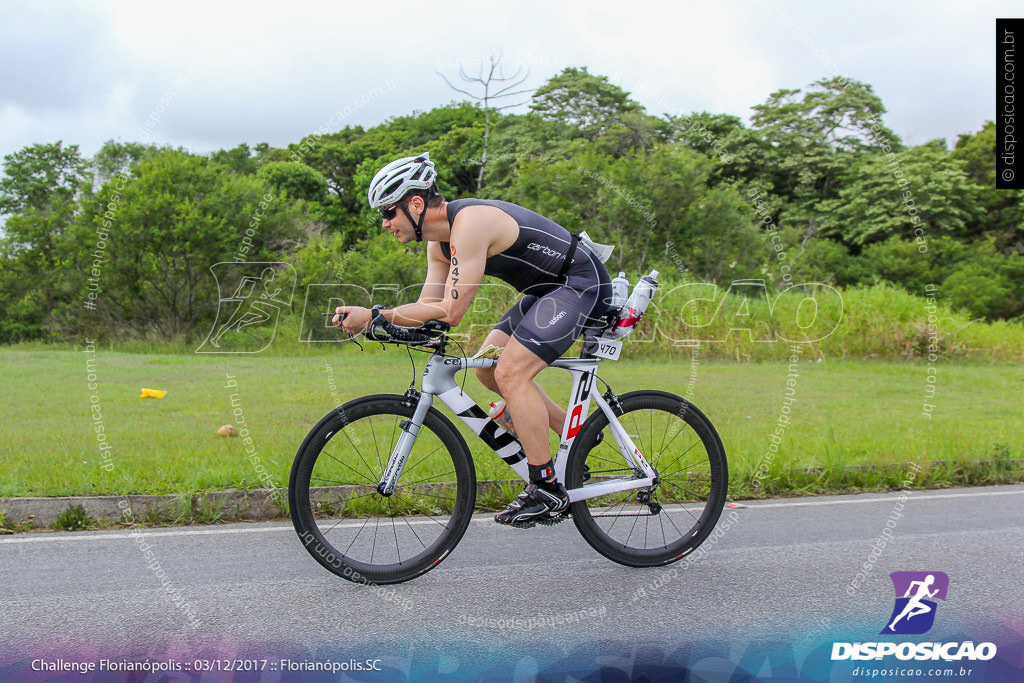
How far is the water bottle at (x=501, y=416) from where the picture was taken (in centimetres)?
409

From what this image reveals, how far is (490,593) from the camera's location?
375 cm

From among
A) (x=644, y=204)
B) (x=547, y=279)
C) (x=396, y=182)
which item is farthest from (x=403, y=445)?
(x=644, y=204)

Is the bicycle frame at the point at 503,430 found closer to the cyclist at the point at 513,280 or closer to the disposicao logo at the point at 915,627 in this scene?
the cyclist at the point at 513,280

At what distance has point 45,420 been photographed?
299 inches

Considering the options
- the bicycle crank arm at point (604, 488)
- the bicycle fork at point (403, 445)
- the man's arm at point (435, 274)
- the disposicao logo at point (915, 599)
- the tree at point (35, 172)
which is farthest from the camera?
the tree at point (35, 172)

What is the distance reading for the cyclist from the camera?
12.3 ft

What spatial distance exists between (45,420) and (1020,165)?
10.5 m

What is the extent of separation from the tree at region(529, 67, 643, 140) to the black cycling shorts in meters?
18.9

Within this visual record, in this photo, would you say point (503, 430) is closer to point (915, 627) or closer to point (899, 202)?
point (915, 627)

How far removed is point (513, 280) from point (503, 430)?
786 mm

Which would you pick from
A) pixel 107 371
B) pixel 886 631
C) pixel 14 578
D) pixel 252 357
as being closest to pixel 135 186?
pixel 252 357

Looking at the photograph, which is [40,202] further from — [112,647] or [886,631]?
[886,631]

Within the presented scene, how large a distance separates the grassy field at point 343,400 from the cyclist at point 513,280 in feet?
2.55

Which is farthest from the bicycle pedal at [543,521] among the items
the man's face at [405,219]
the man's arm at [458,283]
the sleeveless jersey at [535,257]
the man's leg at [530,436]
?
the man's face at [405,219]
